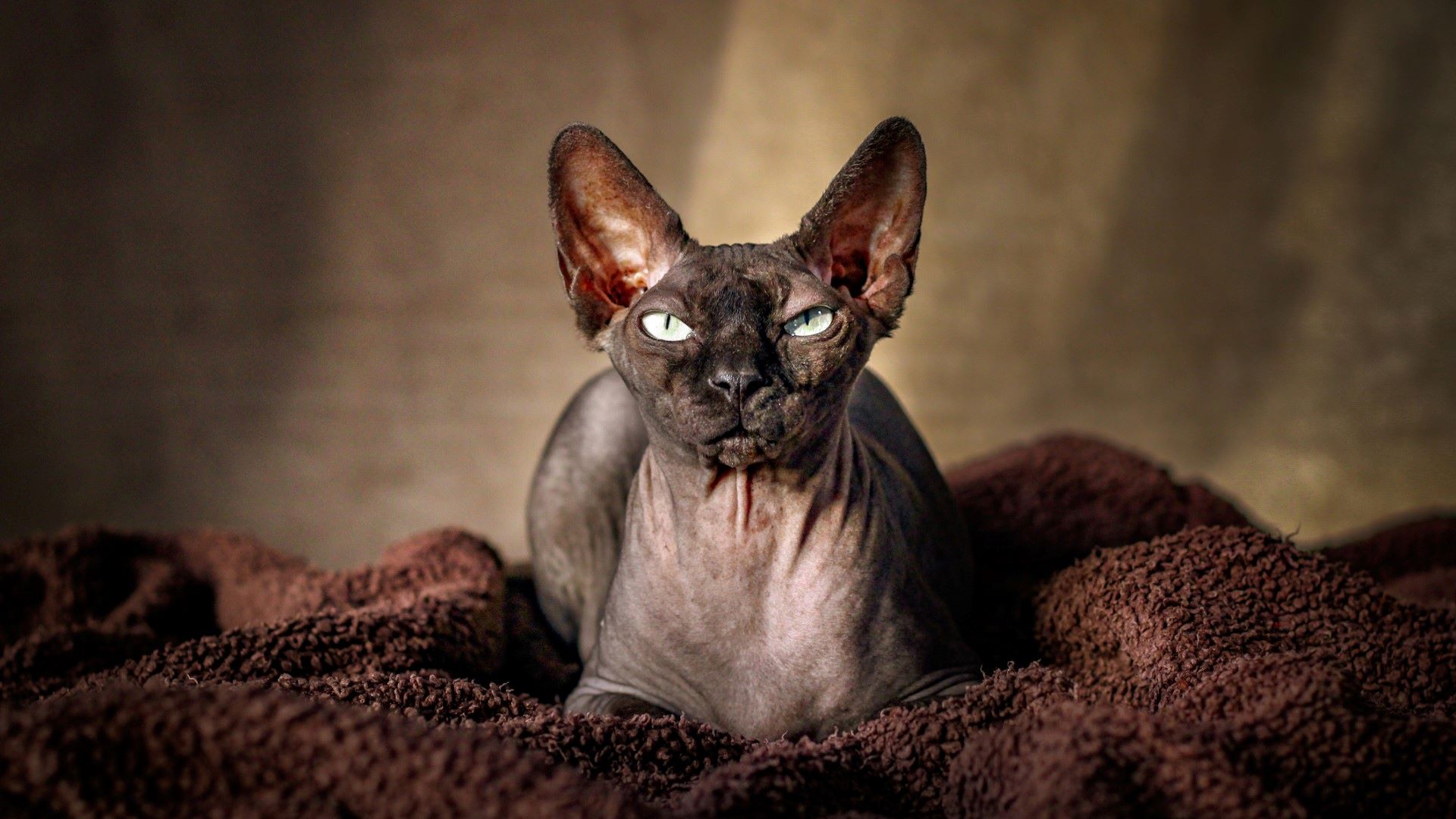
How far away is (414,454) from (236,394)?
0.45 m

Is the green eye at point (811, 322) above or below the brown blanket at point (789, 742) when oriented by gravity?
above

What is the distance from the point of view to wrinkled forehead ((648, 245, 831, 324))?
3.95 ft

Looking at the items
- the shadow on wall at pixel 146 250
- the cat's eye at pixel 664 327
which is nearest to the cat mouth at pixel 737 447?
the cat's eye at pixel 664 327

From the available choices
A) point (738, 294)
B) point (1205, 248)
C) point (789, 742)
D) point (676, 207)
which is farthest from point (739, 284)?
point (1205, 248)

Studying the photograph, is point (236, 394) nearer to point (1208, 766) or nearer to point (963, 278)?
point (963, 278)

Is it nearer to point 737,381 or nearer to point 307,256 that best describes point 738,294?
point 737,381

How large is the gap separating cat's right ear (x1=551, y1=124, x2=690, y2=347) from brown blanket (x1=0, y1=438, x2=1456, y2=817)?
0.45 meters

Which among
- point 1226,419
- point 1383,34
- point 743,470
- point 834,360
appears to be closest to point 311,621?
point 743,470

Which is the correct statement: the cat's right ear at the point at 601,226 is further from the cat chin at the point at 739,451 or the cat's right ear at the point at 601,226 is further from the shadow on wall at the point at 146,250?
the shadow on wall at the point at 146,250

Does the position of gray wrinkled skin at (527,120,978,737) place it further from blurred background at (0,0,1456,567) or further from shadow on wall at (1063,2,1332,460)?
shadow on wall at (1063,2,1332,460)

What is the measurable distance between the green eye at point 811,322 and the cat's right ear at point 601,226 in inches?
7.1

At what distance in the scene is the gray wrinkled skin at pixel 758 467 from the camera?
119 cm

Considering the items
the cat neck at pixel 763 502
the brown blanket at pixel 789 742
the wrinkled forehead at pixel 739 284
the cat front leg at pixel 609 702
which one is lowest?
the cat front leg at pixel 609 702

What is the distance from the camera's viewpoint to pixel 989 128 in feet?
10.4
